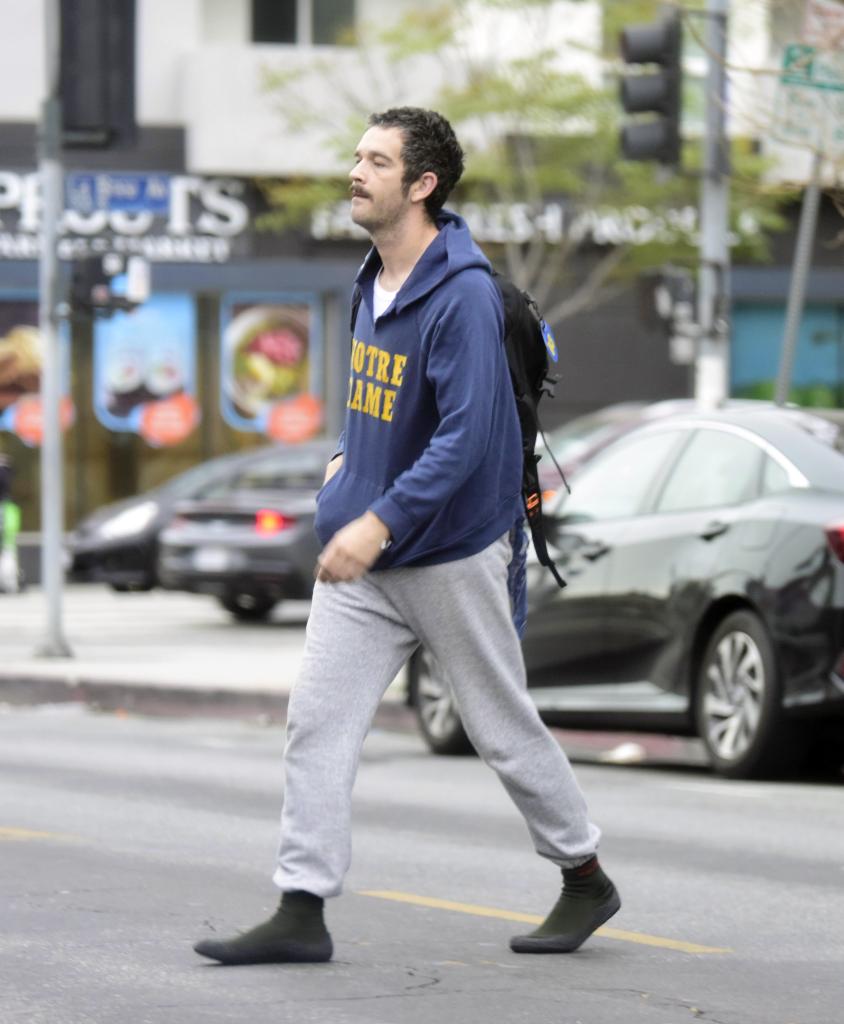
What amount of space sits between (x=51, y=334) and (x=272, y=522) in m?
4.11

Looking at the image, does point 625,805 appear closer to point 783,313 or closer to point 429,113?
point 429,113

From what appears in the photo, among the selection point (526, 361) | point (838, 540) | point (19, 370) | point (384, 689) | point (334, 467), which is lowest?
point (19, 370)

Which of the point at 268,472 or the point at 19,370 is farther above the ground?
the point at 268,472

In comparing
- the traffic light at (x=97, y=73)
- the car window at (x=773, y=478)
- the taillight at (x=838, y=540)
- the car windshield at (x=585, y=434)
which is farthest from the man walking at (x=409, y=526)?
the car windshield at (x=585, y=434)

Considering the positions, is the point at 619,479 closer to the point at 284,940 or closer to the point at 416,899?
the point at 416,899

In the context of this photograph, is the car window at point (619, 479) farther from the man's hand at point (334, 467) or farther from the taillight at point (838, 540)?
the man's hand at point (334, 467)

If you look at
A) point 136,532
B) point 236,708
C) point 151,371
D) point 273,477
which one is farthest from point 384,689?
point 151,371

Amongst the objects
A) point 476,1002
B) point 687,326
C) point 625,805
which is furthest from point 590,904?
point 687,326

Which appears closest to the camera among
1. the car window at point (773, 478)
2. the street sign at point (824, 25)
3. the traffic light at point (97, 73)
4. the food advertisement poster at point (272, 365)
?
the car window at point (773, 478)

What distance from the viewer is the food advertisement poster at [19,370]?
27.5 m

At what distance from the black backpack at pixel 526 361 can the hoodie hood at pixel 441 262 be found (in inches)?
4.6

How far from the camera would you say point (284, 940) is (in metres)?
5.46

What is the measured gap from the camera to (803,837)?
8.23 metres

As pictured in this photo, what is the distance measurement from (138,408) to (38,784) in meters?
18.9
